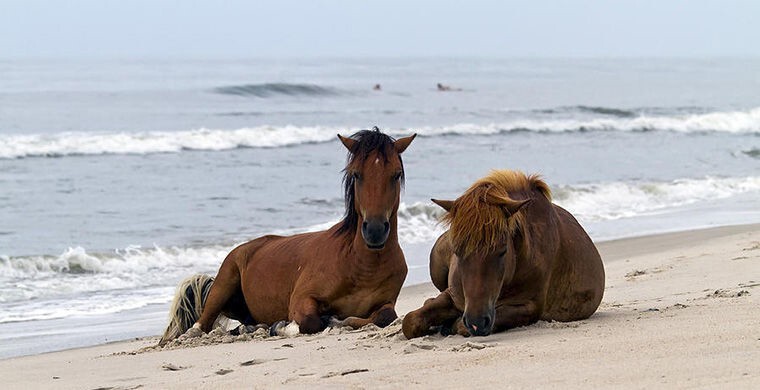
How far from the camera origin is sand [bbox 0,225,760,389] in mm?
3928

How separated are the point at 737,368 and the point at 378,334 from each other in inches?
91.4

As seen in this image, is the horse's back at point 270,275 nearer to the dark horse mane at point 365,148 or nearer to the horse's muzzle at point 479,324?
the dark horse mane at point 365,148

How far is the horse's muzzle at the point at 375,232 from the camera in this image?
6227 mm

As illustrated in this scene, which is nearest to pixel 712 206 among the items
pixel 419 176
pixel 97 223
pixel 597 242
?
pixel 597 242

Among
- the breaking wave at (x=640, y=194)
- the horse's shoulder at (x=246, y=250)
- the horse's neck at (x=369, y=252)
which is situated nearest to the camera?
the horse's neck at (x=369, y=252)

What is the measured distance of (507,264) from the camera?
5.12m

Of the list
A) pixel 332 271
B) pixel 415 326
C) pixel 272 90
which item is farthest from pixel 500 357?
pixel 272 90

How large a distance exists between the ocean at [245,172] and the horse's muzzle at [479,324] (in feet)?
4.37

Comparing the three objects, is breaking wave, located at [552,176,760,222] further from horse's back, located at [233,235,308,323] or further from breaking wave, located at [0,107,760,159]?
breaking wave, located at [0,107,760,159]

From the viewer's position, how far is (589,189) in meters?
17.6

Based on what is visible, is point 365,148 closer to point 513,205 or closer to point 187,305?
point 513,205

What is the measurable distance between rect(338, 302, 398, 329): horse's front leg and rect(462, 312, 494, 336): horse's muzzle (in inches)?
59.8

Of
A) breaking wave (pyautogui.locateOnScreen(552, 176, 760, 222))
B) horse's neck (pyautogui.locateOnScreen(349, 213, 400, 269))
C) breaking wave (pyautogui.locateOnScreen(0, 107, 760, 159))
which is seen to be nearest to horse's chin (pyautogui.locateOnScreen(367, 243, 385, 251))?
horse's neck (pyautogui.locateOnScreen(349, 213, 400, 269))

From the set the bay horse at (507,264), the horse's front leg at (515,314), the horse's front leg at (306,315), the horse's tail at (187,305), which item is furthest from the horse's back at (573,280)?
the horse's tail at (187,305)
